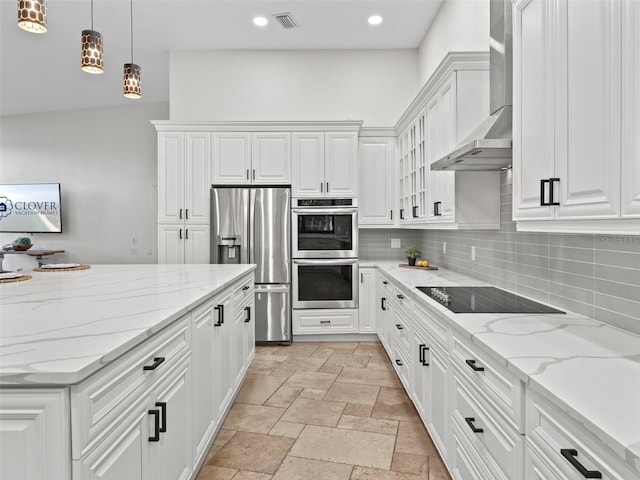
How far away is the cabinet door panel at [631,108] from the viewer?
1134mm

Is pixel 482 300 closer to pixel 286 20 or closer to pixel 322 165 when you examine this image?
pixel 322 165

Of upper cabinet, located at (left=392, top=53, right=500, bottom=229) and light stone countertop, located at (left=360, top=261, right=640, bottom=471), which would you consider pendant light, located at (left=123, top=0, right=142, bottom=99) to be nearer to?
upper cabinet, located at (left=392, top=53, right=500, bottom=229)

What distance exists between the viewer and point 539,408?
116 cm

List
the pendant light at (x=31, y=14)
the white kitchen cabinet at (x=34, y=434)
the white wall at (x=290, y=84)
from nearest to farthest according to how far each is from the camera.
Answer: the white kitchen cabinet at (x=34, y=434)
the pendant light at (x=31, y=14)
the white wall at (x=290, y=84)

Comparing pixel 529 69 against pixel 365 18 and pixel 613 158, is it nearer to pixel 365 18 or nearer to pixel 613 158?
pixel 613 158

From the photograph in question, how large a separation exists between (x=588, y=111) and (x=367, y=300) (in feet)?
11.6

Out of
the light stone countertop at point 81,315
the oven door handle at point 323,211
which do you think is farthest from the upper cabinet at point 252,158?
the light stone countertop at point 81,315

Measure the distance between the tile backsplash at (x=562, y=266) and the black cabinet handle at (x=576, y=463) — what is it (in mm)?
885

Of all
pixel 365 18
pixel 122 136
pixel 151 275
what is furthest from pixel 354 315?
pixel 122 136

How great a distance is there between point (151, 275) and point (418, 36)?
394 cm

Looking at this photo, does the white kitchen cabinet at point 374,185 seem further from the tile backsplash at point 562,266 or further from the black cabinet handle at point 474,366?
the black cabinet handle at point 474,366

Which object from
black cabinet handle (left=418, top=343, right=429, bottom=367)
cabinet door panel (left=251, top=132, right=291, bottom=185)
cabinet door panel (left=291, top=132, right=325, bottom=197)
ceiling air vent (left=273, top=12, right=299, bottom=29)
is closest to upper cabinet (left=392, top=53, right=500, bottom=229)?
black cabinet handle (left=418, top=343, right=429, bottom=367)

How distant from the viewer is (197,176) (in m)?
4.64

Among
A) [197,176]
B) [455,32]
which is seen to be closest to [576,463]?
[455,32]
